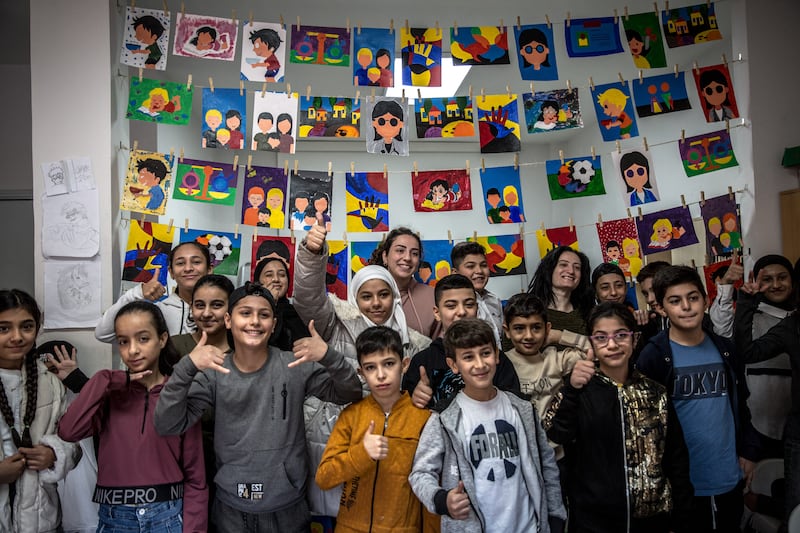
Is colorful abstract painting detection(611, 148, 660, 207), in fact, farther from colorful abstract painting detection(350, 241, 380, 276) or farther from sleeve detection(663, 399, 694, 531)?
sleeve detection(663, 399, 694, 531)

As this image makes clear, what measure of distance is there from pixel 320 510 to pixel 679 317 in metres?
1.61

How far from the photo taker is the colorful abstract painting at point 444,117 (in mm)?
3703

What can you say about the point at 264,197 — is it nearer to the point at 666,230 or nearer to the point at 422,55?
the point at 422,55

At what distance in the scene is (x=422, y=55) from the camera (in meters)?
3.70

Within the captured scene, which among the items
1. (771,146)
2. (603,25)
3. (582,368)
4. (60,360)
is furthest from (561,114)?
(60,360)

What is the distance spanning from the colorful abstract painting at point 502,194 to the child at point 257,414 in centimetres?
200

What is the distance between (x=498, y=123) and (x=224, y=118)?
1667 mm

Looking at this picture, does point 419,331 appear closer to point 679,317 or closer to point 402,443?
point 402,443

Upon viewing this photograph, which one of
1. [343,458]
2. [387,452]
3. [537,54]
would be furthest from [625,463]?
[537,54]

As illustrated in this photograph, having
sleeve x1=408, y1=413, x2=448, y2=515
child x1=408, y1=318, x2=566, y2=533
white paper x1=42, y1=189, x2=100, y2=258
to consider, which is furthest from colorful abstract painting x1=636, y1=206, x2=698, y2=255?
white paper x1=42, y1=189, x2=100, y2=258

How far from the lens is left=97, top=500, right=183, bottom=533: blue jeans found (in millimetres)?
2027

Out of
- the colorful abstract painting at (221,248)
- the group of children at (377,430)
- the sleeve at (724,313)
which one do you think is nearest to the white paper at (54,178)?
the colorful abstract painting at (221,248)

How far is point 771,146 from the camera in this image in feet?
11.9

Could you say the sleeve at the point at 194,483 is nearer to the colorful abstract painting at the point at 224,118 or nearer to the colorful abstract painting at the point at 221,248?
the colorful abstract painting at the point at 221,248
